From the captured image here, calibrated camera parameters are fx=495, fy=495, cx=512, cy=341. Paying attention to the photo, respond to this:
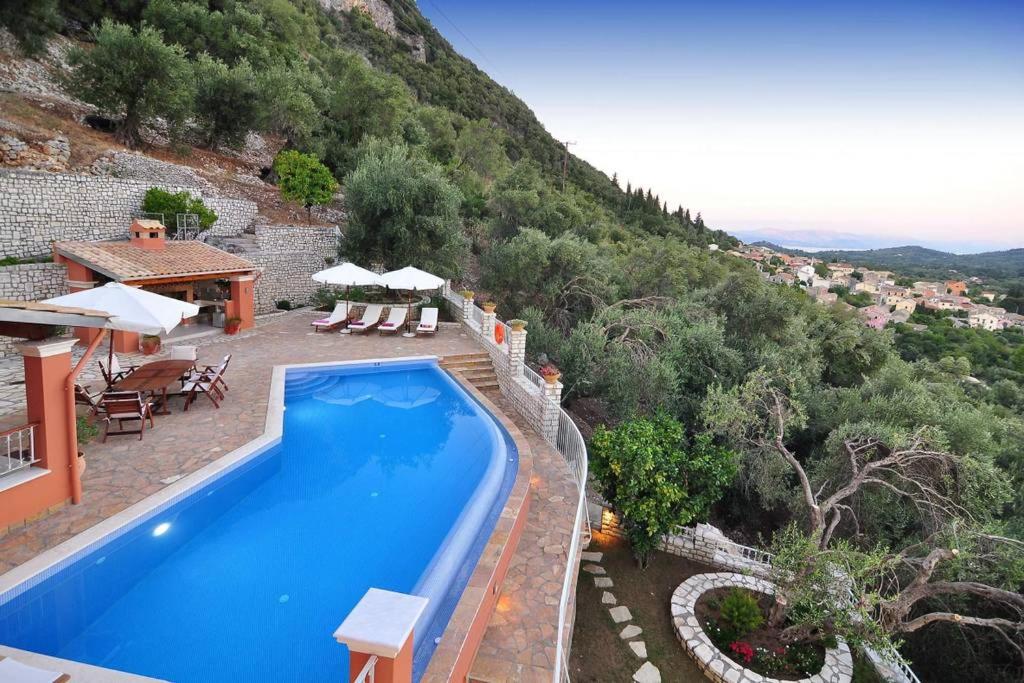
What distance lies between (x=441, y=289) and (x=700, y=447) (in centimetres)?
1209

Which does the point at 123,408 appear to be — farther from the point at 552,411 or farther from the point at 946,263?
the point at 946,263

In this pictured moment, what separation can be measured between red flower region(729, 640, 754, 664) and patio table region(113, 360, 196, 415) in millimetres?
9744

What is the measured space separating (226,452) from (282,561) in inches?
104

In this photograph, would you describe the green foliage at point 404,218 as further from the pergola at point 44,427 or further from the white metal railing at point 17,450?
the white metal railing at point 17,450

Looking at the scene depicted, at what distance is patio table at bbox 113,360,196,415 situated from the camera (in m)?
8.29

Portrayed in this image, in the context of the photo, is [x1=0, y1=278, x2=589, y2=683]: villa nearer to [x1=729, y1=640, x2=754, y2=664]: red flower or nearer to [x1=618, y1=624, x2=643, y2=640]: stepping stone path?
[x1=618, y1=624, x2=643, y2=640]: stepping stone path

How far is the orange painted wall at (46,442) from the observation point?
17.0ft

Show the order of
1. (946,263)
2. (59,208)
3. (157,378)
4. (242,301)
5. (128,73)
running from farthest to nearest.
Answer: (946,263) < (128,73) < (59,208) < (242,301) < (157,378)

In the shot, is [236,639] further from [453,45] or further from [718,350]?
[453,45]

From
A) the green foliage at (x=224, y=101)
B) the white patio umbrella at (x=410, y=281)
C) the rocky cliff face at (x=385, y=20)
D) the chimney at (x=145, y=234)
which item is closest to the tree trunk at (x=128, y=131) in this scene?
the green foliage at (x=224, y=101)

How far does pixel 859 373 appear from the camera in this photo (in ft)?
64.7

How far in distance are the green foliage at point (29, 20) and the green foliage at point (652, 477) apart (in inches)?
1169

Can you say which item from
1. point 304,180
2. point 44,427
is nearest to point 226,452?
point 44,427

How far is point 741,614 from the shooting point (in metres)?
7.21
